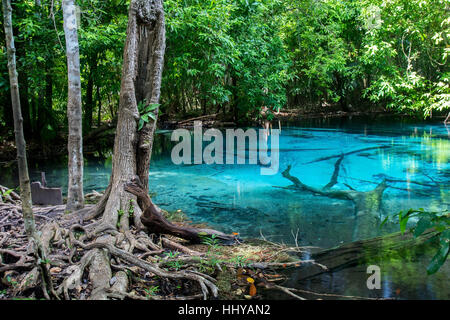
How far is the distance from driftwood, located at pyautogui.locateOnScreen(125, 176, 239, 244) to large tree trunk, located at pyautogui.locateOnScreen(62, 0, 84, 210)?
0.96m

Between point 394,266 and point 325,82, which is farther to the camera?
point 325,82

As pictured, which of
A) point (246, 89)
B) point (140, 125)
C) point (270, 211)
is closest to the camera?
point (140, 125)

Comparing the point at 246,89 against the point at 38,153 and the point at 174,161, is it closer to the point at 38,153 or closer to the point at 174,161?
the point at 174,161

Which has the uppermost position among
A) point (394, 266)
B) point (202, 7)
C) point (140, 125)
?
point (202, 7)

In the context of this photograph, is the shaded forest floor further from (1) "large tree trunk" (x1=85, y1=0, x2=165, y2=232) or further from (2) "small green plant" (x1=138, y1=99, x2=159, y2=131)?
(2) "small green plant" (x1=138, y1=99, x2=159, y2=131)

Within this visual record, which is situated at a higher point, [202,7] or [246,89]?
[202,7]

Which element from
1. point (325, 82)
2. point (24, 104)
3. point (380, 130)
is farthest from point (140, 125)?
point (325, 82)

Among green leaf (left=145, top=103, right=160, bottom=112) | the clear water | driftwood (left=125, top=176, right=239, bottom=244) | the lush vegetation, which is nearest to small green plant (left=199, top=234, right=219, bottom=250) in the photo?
driftwood (left=125, top=176, right=239, bottom=244)

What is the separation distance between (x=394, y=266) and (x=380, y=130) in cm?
1498

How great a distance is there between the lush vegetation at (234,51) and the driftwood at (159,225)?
7.65ft

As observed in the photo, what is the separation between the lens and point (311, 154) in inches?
488

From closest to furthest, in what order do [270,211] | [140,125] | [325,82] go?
[140,125]
[270,211]
[325,82]

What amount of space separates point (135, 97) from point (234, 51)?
809 centimetres

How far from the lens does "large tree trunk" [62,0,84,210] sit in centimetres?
529
